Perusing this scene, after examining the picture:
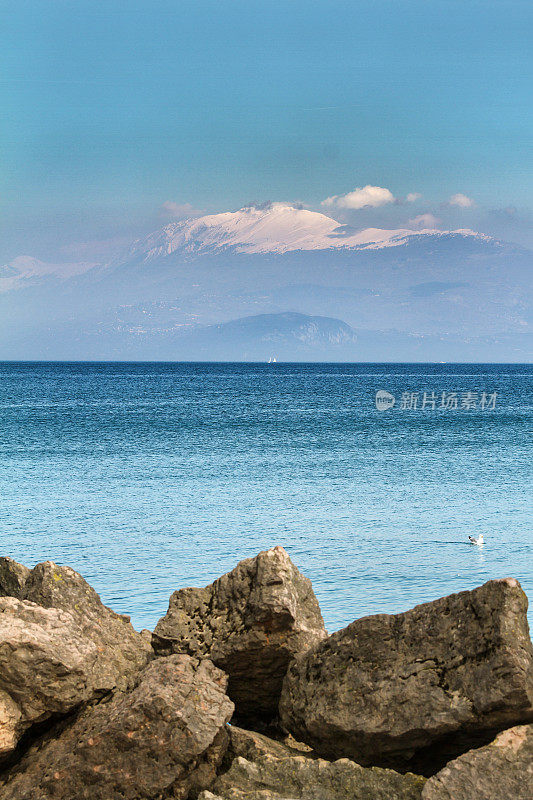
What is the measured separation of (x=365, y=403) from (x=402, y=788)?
8202cm

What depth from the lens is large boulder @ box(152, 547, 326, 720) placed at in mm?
6754

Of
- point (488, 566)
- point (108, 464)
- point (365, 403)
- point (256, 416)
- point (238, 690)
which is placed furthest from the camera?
point (365, 403)

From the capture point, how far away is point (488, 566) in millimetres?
18328

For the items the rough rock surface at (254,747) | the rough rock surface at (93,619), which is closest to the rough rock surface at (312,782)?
the rough rock surface at (254,747)

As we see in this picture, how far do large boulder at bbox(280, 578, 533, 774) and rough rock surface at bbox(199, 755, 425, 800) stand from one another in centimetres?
31

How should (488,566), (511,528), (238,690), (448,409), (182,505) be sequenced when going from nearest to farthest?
(238,690), (488,566), (511,528), (182,505), (448,409)

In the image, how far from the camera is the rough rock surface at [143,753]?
553 cm

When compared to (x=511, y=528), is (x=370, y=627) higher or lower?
higher

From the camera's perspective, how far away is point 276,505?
2545cm

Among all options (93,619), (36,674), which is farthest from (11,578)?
(36,674)

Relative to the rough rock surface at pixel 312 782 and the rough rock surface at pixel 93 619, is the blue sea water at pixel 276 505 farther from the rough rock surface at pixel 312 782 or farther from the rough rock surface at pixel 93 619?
the rough rock surface at pixel 312 782

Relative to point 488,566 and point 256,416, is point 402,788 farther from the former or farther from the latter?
point 256,416

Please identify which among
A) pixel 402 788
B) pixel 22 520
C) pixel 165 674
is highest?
pixel 165 674

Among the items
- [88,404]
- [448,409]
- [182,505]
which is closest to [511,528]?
[182,505]
